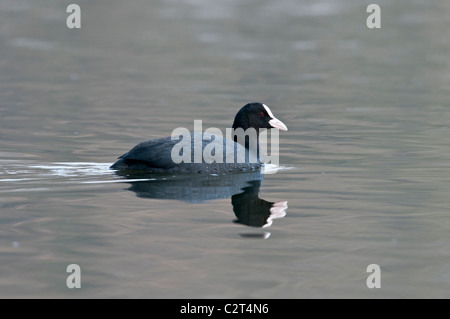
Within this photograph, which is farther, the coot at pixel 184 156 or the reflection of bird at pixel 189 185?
the coot at pixel 184 156

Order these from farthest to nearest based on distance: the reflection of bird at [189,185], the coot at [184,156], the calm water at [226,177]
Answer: the coot at [184,156] < the reflection of bird at [189,185] < the calm water at [226,177]

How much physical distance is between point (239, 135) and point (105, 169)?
7.43ft

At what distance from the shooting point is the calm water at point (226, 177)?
23.1ft

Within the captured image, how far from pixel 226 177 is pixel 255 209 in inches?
72.9

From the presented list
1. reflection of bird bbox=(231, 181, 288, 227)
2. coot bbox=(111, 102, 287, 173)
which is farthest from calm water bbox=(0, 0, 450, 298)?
coot bbox=(111, 102, 287, 173)

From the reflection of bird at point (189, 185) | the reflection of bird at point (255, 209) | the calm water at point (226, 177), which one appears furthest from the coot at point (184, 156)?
the reflection of bird at point (255, 209)

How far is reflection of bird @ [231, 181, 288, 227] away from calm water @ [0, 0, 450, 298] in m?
0.04

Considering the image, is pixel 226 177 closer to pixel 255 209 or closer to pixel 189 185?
pixel 189 185

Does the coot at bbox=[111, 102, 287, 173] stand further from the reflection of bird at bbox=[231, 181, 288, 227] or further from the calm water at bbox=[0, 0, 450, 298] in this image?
the reflection of bird at bbox=[231, 181, 288, 227]

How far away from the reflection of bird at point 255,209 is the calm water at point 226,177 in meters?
A: 0.04

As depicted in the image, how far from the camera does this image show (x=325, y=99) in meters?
18.5

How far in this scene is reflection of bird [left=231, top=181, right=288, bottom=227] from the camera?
8.94 m

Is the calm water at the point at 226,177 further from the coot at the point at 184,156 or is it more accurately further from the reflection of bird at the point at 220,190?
the coot at the point at 184,156
